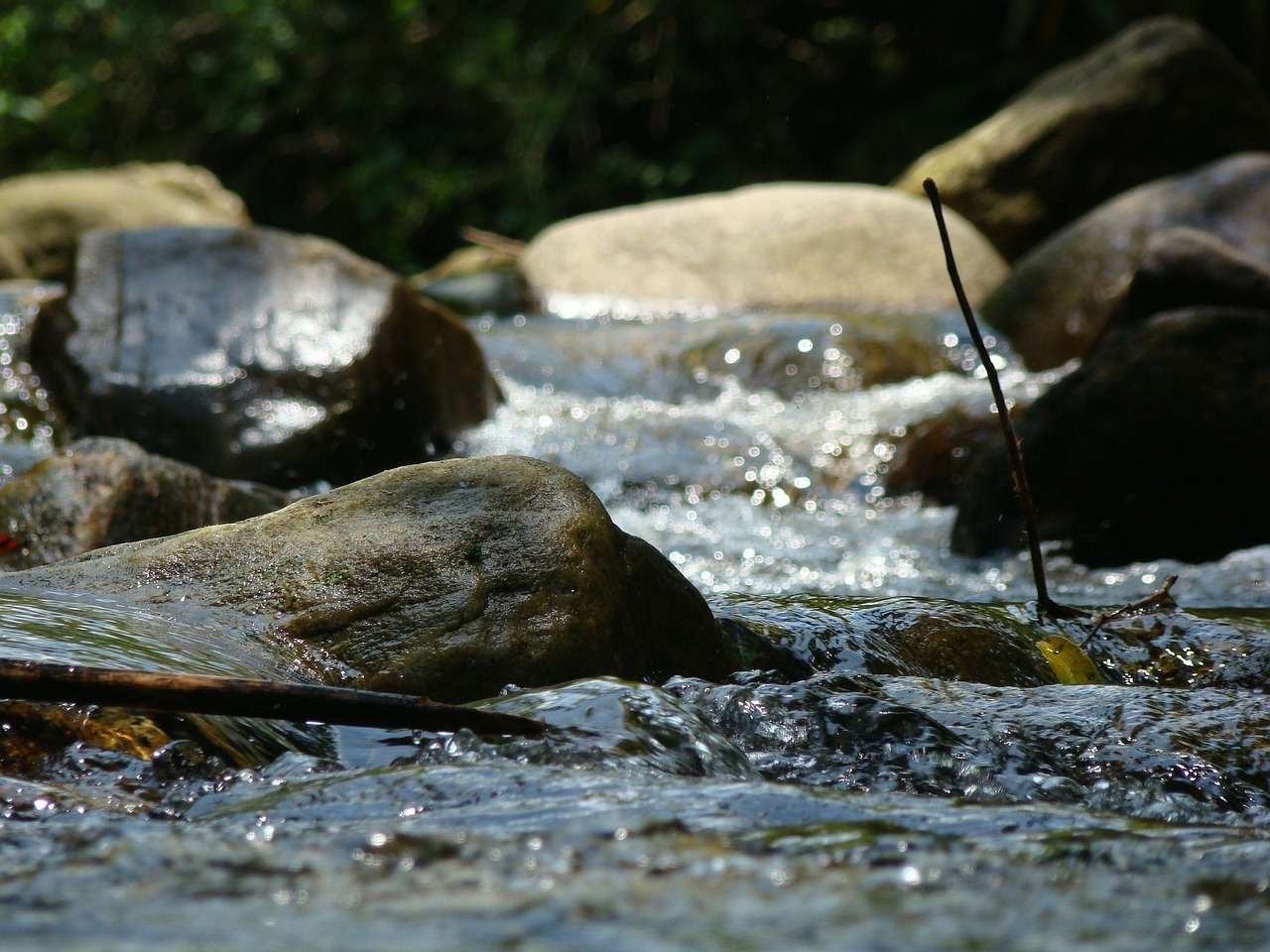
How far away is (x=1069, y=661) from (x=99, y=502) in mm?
2522

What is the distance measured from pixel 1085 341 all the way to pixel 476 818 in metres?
6.53

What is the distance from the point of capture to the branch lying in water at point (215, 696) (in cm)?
167

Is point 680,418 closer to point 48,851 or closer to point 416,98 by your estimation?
point 48,851

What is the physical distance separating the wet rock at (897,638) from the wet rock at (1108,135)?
23.6 ft

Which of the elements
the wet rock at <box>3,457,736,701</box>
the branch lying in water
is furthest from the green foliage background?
Answer: the branch lying in water

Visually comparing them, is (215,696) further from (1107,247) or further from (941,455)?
(1107,247)

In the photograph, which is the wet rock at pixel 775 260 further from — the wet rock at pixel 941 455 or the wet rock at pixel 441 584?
the wet rock at pixel 441 584

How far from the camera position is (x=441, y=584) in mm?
2398

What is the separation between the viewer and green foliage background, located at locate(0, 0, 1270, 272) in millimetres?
13766

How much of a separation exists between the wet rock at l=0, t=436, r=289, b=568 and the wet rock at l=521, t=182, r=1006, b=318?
5.43 meters

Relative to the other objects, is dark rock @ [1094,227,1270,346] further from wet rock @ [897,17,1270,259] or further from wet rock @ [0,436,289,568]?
wet rock @ [897,17,1270,259]

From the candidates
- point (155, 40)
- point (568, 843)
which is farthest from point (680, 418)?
point (155, 40)

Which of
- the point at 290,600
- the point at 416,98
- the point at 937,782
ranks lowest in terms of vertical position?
the point at 937,782

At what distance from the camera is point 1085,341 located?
7457mm
